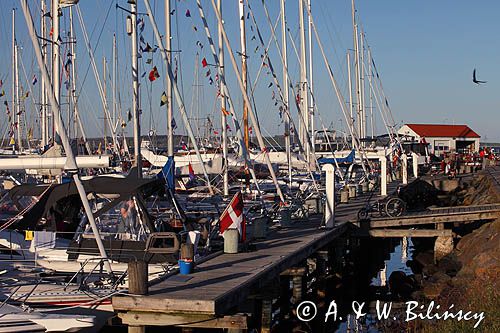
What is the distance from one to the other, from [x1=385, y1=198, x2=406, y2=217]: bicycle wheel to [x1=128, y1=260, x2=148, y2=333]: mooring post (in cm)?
1598

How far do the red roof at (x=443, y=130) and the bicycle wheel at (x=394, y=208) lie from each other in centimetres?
6776

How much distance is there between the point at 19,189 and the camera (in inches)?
847

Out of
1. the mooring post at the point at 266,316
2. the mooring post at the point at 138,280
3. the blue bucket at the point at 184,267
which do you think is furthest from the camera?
the mooring post at the point at 266,316

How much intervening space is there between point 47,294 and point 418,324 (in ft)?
25.2

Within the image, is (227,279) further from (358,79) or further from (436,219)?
(358,79)

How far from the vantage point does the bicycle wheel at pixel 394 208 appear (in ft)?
94.3

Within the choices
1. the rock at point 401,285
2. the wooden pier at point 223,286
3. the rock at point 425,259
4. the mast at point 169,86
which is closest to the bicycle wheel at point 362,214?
the wooden pier at point 223,286

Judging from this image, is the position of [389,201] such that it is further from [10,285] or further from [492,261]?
[10,285]

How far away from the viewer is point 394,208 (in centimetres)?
2873

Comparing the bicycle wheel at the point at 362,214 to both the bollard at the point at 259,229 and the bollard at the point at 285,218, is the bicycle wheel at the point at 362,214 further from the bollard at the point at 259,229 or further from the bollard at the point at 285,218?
the bollard at the point at 259,229

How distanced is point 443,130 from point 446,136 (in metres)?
1.91

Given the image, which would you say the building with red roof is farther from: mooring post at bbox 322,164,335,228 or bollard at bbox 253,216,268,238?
bollard at bbox 253,216,268,238

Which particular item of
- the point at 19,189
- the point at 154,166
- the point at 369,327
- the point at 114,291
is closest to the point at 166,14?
the point at 19,189

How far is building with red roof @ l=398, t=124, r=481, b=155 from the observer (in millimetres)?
95250
